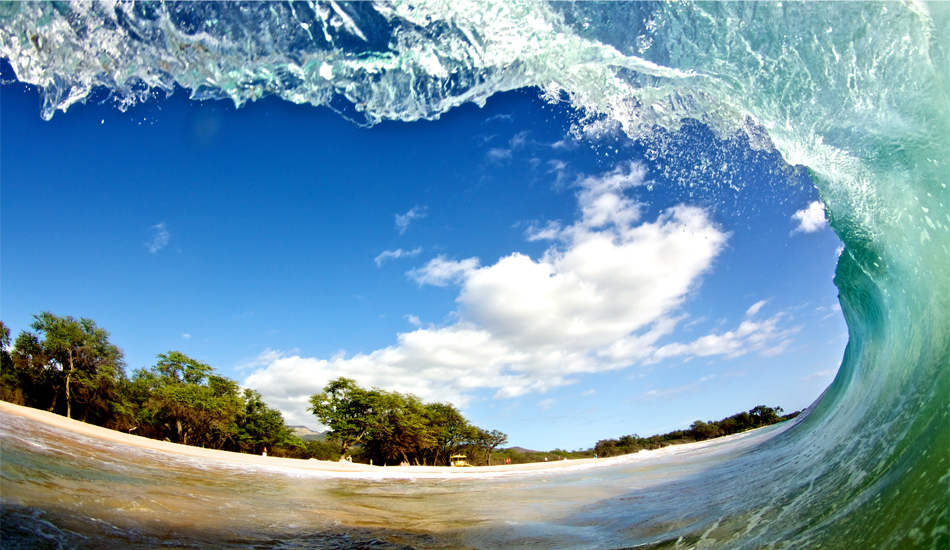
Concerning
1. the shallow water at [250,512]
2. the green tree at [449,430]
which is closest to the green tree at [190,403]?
the green tree at [449,430]

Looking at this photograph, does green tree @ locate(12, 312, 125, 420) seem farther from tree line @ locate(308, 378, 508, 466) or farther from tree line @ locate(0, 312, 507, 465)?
tree line @ locate(308, 378, 508, 466)

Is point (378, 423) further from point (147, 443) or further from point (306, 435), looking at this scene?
point (306, 435)

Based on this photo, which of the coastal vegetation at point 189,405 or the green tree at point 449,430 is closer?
the coastal vegetation at point 189,405

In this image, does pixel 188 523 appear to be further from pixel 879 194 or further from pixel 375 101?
pixel 879 194

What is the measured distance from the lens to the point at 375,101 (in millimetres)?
5434

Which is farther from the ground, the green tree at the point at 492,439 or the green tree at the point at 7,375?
the green tree at the point at 7,375

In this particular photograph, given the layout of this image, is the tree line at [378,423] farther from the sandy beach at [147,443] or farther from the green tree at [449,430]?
the sandy beach at [147,443]

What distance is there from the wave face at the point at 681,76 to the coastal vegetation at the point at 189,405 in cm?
3172

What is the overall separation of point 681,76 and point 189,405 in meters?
34.8

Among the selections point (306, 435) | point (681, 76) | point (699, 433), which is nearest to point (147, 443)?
point (681, 76)

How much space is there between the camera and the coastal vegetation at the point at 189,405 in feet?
96.2

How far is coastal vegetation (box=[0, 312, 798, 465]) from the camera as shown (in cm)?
2933

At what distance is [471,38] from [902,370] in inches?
253

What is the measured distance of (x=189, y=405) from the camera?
30.0 meters
